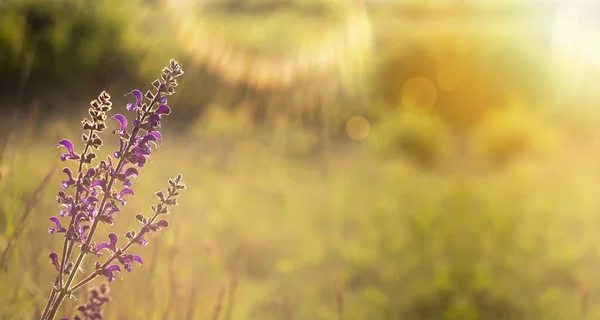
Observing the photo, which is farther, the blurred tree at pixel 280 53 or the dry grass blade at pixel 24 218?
Answer: the blurred tree at pixel 280 53

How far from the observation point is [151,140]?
46.4 inches

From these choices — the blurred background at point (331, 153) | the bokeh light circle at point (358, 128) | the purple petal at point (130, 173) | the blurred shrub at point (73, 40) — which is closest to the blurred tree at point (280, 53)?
the blurred background at point (331, 153)

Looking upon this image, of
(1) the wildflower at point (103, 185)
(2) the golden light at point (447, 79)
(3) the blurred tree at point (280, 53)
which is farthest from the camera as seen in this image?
(2) the golden light at point (447, 79)

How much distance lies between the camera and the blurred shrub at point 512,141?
7469mm

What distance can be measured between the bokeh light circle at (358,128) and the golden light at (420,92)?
1.23 m

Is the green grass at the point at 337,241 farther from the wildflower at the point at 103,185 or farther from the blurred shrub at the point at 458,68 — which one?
the blurred shrub at the point at 458,68

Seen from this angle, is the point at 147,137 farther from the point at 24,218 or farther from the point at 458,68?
the point at 458,68

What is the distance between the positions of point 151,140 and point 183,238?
2860mm

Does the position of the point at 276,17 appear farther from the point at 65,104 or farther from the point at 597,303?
the point at 597,303

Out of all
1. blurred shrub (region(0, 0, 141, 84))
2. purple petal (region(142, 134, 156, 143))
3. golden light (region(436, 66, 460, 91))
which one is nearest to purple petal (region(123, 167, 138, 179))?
purple petal (region(142, 134, 156, 143))

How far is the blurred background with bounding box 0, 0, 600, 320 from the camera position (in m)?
3.17

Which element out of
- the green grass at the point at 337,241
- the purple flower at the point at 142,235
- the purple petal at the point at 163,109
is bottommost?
the purple flower at the point at 142,235

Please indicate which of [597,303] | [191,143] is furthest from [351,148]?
[597,303]

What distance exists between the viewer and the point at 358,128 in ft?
30.0
